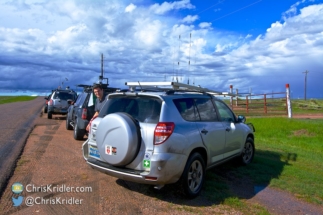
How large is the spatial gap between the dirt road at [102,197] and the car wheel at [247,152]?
1388 mm

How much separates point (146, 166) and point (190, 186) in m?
0.97

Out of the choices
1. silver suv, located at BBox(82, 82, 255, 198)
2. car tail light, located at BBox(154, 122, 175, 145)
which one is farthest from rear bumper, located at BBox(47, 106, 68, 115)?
car tail light, located at BBox(154, 122, 175, 145)

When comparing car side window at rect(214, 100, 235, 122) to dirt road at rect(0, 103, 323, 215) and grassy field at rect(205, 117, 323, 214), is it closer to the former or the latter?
grassy field at rect(205, 117, 323, 214)

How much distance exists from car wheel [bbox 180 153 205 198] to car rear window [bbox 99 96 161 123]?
96 centimetres

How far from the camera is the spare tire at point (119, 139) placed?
186 inches

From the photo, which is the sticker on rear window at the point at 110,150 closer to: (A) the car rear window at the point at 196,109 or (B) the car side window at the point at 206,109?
(A) the car rear window at the point at 196,109

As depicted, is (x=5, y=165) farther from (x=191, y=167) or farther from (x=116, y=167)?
(x=191, y=167)

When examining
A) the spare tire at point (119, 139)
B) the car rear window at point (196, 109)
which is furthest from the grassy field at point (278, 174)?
the spare tire at point (119, 139)

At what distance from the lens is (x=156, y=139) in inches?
185

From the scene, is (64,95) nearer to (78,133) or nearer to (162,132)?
(78,133)

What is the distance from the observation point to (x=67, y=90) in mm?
19609

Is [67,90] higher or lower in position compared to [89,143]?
higher

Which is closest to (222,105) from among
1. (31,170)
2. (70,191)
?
(70,191)

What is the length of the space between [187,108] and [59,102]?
14569 mm
